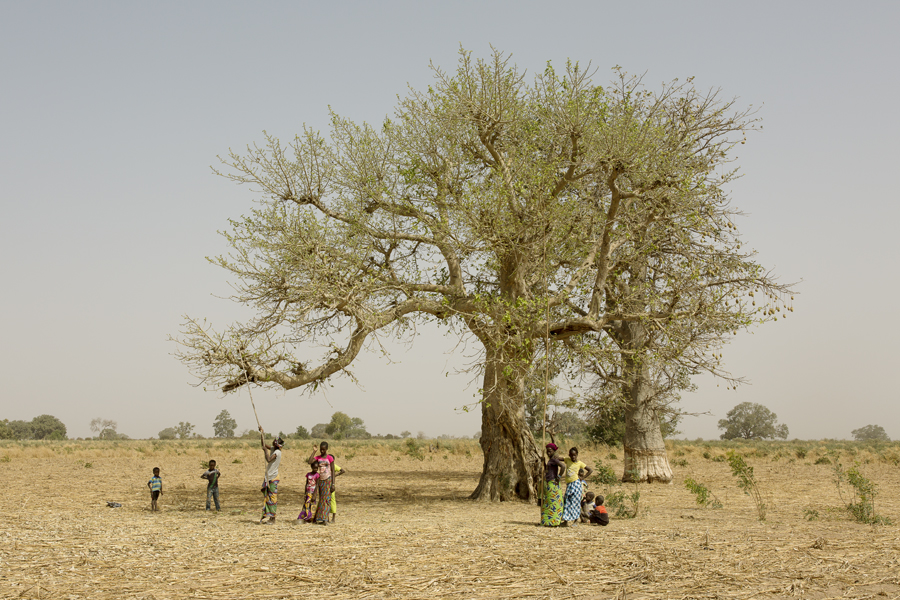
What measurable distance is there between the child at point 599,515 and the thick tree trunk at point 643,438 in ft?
29.7

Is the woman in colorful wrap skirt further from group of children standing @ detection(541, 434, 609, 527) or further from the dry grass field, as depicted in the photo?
the dry grass field

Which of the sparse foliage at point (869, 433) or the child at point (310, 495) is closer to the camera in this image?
the child at point (310, 495)

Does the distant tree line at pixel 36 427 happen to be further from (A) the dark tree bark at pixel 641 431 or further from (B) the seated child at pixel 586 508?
(B) the seated child at pixel 586 508

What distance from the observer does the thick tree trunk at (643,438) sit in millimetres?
19719

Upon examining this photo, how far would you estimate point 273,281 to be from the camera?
1332 cm

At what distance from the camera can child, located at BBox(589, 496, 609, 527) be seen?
10953 millimetres

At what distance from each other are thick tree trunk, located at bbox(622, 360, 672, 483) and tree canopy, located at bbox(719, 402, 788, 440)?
8753 cm

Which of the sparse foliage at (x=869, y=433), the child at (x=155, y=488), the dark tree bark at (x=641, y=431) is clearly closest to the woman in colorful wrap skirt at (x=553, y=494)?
the child at (x=155, y=488)

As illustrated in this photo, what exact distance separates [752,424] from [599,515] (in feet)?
329

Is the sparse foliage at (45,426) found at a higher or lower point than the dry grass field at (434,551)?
lower

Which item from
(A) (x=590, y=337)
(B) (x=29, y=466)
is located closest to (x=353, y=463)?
(B) (x=29, y=466)

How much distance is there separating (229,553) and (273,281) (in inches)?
254

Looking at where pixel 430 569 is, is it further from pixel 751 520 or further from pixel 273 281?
pixel 273 281

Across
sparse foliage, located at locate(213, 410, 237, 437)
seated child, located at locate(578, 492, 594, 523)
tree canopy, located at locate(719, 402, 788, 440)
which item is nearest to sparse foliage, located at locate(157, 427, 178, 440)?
sparse foliage, located at locate(213, 410, 237, 437)
